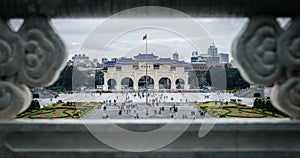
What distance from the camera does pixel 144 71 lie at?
136ft

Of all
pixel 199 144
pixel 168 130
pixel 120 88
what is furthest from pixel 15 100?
pixel 120 88

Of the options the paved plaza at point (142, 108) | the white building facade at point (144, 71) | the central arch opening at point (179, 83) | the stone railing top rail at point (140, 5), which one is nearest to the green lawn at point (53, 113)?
the paved plaza at point (142, 108)

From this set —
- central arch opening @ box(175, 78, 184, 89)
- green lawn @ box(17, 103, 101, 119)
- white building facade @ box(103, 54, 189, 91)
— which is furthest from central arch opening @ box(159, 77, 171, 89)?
green lawn @ box(17, 103, 101, 119)

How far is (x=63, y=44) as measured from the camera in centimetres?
192

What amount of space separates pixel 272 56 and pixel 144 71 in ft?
130

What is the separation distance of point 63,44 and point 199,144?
111 centimetres

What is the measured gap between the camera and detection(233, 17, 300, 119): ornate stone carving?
1.85 meters

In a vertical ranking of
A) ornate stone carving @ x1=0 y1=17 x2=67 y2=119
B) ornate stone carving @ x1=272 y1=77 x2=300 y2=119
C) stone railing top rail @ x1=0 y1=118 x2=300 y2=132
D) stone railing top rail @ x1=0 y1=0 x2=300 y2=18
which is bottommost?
stone railing top rail @ x1=0 y1=118 x2=300 y2=132

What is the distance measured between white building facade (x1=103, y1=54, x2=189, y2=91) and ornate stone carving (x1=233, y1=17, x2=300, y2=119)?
125 feet

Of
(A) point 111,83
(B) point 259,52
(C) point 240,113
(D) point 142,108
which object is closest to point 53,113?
(D) point 142,108

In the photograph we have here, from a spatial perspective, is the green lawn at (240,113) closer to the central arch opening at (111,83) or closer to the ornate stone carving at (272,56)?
the ornate stone carving at (272,56)

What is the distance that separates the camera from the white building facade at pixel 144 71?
40.3m

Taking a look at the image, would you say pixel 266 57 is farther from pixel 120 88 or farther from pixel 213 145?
pixel 120 88

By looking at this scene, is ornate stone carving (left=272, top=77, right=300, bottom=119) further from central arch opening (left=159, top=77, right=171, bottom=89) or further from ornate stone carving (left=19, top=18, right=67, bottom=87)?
central arch opening (left=159, top=77, right=171, bottom=89)
